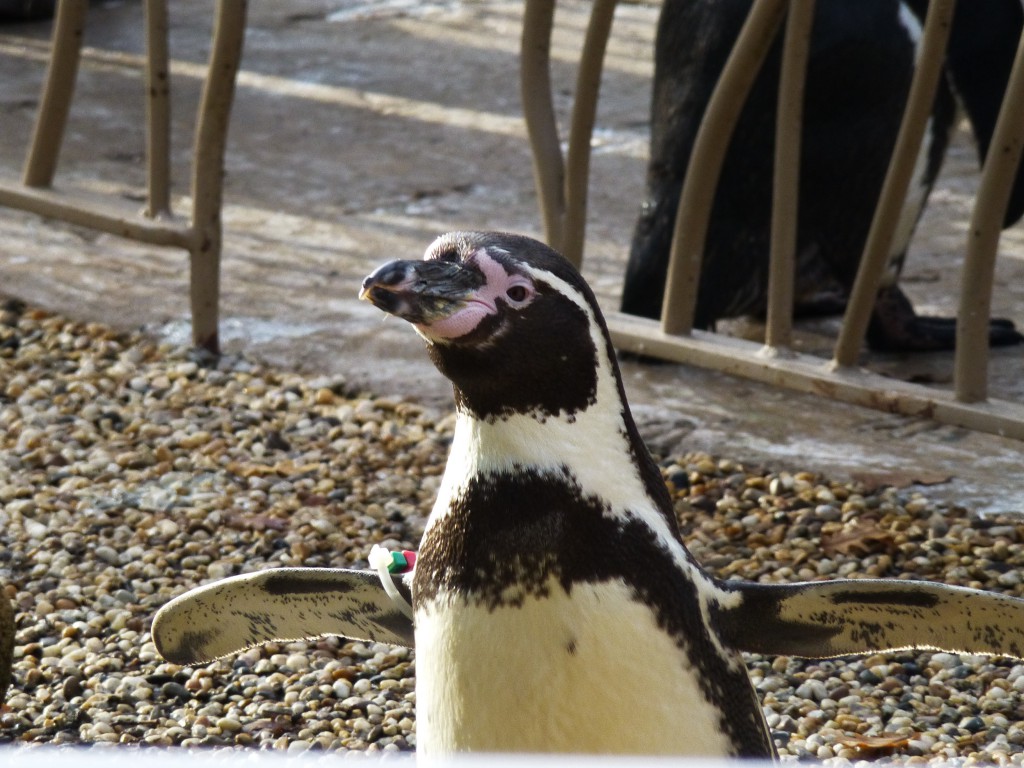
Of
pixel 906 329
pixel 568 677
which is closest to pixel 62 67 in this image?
pixel 906 329

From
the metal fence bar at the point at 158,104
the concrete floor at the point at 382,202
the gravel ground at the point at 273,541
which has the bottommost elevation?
the gravel ground at the point at 273,541

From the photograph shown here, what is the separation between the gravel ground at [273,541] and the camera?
2.18 m

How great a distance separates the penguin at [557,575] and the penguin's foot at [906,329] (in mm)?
2127

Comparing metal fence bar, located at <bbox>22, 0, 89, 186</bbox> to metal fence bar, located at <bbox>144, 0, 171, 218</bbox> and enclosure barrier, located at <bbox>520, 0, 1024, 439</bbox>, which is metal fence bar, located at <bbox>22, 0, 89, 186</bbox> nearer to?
metal fence bar, located at <bbox>144, 0, 171, 218</bbox>

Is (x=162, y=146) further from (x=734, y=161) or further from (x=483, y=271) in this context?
(x=483, y=271)

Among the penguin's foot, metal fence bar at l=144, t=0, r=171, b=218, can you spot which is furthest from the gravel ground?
the penguin's foot

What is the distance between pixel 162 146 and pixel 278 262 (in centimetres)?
90

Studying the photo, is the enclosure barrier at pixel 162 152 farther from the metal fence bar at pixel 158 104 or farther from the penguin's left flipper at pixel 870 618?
the penguin's left flipper at pixel 870 618

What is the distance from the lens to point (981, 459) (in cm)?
304

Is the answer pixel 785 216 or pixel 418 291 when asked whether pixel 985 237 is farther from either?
pixel 418 291

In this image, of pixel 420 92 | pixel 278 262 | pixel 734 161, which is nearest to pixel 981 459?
pixel 734 161

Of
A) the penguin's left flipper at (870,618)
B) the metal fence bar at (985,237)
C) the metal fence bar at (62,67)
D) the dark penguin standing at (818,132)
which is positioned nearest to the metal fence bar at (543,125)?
the dark penguin standing at (818,132)

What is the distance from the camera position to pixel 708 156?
285 cm

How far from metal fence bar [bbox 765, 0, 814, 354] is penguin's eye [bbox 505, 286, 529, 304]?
144 centimetres
